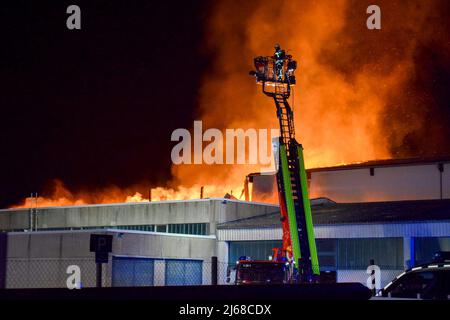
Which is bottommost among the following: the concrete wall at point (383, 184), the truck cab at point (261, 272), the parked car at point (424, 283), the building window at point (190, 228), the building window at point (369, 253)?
the parked car at point (424, 283)

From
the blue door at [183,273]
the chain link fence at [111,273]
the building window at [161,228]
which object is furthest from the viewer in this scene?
the building window at [161,228]

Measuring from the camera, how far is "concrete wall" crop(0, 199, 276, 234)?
46938 millimetres

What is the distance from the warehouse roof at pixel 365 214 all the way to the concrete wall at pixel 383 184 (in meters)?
4.92

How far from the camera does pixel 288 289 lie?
740 centimetres

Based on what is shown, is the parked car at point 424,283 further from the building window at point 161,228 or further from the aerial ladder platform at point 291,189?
the building window at point 161,228

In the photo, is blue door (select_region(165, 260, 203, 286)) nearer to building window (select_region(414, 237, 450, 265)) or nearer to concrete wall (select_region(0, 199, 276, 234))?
concrete wall (select_region(0, 199, 276, 234))

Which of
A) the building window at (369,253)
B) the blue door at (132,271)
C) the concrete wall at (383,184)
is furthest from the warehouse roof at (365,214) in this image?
the blue door at (132,271)

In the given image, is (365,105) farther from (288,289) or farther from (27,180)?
(288,289)

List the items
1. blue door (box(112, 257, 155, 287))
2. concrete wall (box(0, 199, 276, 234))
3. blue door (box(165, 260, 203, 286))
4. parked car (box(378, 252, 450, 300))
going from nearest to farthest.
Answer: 1. parked car (box(378, 252, 450, 300))
2. blue door (box(112, 257, 155, 287))
3. blue door (box(165, 260, 203, 286))
4. concrete wall (box(0, 199, 276, 234))

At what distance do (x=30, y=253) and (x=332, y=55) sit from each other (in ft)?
126

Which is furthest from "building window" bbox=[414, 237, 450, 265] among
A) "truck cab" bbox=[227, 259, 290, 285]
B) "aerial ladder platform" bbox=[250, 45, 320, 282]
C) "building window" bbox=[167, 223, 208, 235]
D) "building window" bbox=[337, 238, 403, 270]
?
"building window" bbox=[167, 223, 208, 235]

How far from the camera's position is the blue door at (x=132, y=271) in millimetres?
39312

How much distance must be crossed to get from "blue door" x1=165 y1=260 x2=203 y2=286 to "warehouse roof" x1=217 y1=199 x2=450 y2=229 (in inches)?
117

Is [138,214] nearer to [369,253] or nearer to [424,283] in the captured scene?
[369,253]
